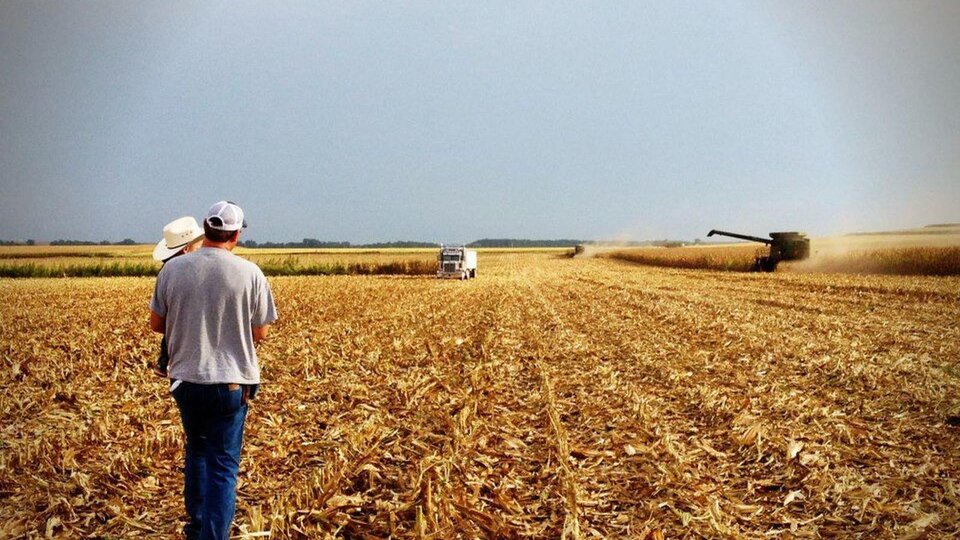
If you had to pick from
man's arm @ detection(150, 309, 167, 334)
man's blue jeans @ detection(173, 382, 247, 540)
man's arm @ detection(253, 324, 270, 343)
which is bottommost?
man's blue jeans @ detection(173, 382, 247, 540)

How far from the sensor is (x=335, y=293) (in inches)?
967

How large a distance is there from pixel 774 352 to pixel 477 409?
21.7 feet

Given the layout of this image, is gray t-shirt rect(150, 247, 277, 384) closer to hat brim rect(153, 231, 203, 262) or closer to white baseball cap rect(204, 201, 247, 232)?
white baseball cap rect(204, 201, 247, 232)

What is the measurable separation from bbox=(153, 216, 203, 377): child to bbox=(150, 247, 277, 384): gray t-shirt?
21 cm

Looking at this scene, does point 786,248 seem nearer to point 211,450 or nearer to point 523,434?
point 523,434

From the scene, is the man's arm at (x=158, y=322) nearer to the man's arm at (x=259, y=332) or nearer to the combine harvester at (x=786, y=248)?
the man's arm at (x=259, y=332)

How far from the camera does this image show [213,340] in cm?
392

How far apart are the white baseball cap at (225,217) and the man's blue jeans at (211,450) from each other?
1.01m

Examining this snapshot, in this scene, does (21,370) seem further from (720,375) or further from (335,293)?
(335,293)

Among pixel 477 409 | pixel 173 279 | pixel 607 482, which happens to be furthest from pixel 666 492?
pixel 173 279

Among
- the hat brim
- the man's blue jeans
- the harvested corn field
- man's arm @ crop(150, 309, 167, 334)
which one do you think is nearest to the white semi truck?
the harvested corn field

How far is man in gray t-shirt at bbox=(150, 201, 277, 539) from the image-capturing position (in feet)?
12.7

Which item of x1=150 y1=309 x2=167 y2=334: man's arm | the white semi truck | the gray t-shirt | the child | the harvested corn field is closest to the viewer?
the gray t-shirt

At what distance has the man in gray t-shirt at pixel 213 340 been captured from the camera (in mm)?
3865
